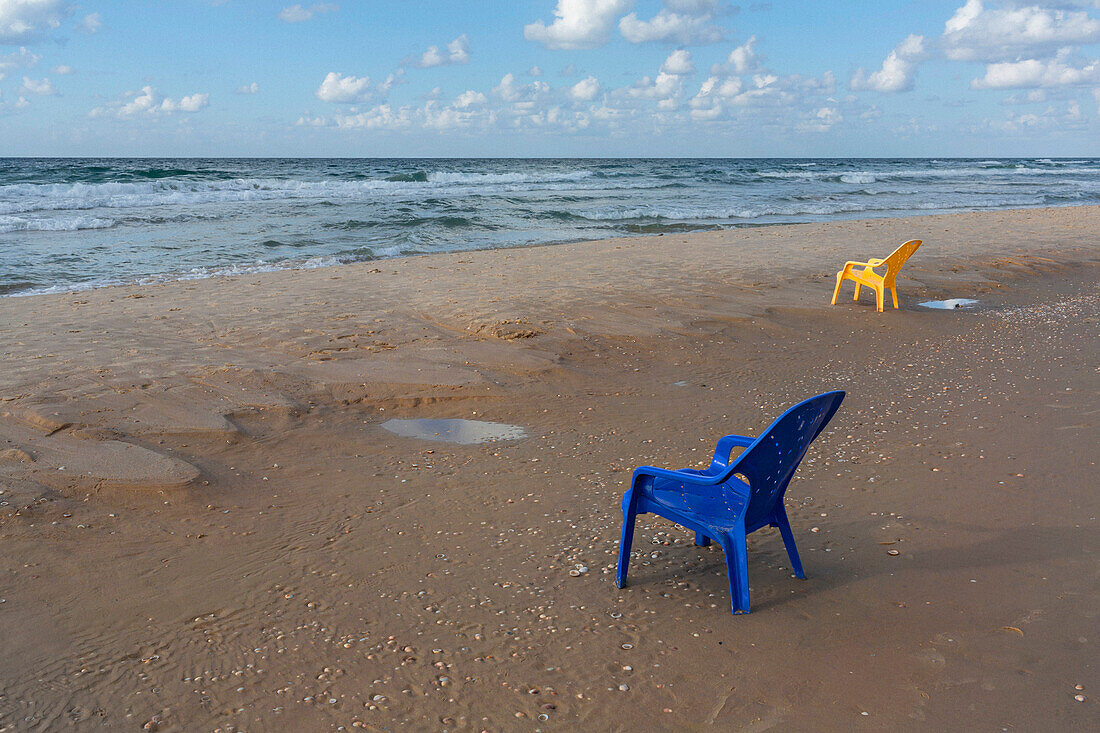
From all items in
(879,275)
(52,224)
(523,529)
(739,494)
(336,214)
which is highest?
(336,214)

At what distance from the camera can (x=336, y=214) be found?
21.2 metres

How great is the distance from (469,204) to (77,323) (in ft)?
57.2

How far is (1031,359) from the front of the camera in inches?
259

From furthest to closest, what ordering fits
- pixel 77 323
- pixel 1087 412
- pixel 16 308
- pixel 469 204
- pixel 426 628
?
pixel 469 204 → pixel 16 308 → pixel 77 323 → pixel 1087 412 → pixel 426 628

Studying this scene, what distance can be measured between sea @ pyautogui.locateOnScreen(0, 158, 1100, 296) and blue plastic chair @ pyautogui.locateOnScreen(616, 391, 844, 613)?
32.8ft

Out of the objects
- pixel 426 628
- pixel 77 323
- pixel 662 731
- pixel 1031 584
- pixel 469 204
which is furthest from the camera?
pixel 469 204

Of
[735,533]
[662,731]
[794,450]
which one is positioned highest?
[794,450]

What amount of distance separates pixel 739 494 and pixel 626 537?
0.51 meters

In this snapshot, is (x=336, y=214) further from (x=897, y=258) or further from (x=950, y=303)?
(x=950, y=303)

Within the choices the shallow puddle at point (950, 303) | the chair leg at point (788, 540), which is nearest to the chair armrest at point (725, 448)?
the chair leg at point (788, 540)

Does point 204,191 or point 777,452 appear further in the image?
point 204,191

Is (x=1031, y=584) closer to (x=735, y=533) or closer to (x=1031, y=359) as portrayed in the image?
(x=735, y=533)

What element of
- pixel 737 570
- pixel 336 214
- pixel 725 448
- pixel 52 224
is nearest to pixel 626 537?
pixel 737 570

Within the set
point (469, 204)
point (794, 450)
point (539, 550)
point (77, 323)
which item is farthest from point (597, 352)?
point (469, 204)
